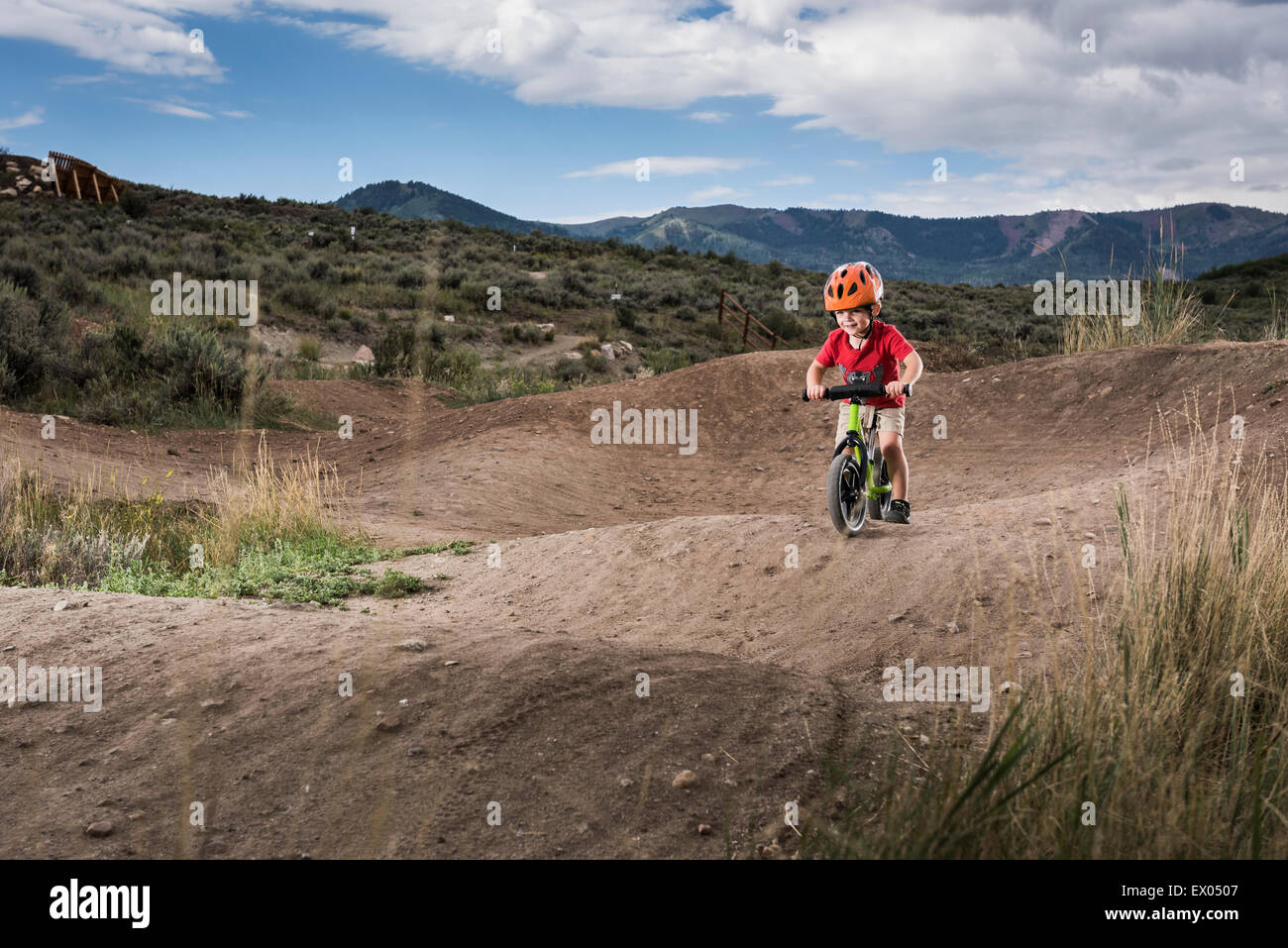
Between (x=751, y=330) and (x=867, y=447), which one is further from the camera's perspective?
(x=751, y=330)

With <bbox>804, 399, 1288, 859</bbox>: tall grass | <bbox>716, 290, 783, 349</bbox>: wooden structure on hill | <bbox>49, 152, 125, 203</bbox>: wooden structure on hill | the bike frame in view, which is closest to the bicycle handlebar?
the bike frame

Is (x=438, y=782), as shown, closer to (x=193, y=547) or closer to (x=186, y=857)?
(x=186, y=857)

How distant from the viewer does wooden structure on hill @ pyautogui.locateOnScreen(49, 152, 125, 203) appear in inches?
1527

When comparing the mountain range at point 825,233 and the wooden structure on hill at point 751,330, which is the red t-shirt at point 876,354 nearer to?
the wooden structure on hill at point 751,330

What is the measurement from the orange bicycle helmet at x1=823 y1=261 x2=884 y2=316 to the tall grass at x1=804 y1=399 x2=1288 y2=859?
1892mm

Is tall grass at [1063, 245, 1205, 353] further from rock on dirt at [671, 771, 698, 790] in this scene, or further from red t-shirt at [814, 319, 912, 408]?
rock on dirt at [671, 771, 698, 790]

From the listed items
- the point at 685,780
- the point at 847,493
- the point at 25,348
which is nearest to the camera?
the point at 685,780

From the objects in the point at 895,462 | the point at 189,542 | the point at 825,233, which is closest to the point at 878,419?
the point at 895,462

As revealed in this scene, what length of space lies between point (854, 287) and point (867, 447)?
3.58 feet

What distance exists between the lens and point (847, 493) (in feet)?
19.3

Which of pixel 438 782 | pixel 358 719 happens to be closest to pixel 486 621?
pixel 358 719

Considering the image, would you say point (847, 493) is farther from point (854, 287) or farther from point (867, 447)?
point (854, 287)

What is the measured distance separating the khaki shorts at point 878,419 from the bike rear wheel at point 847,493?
170mm
